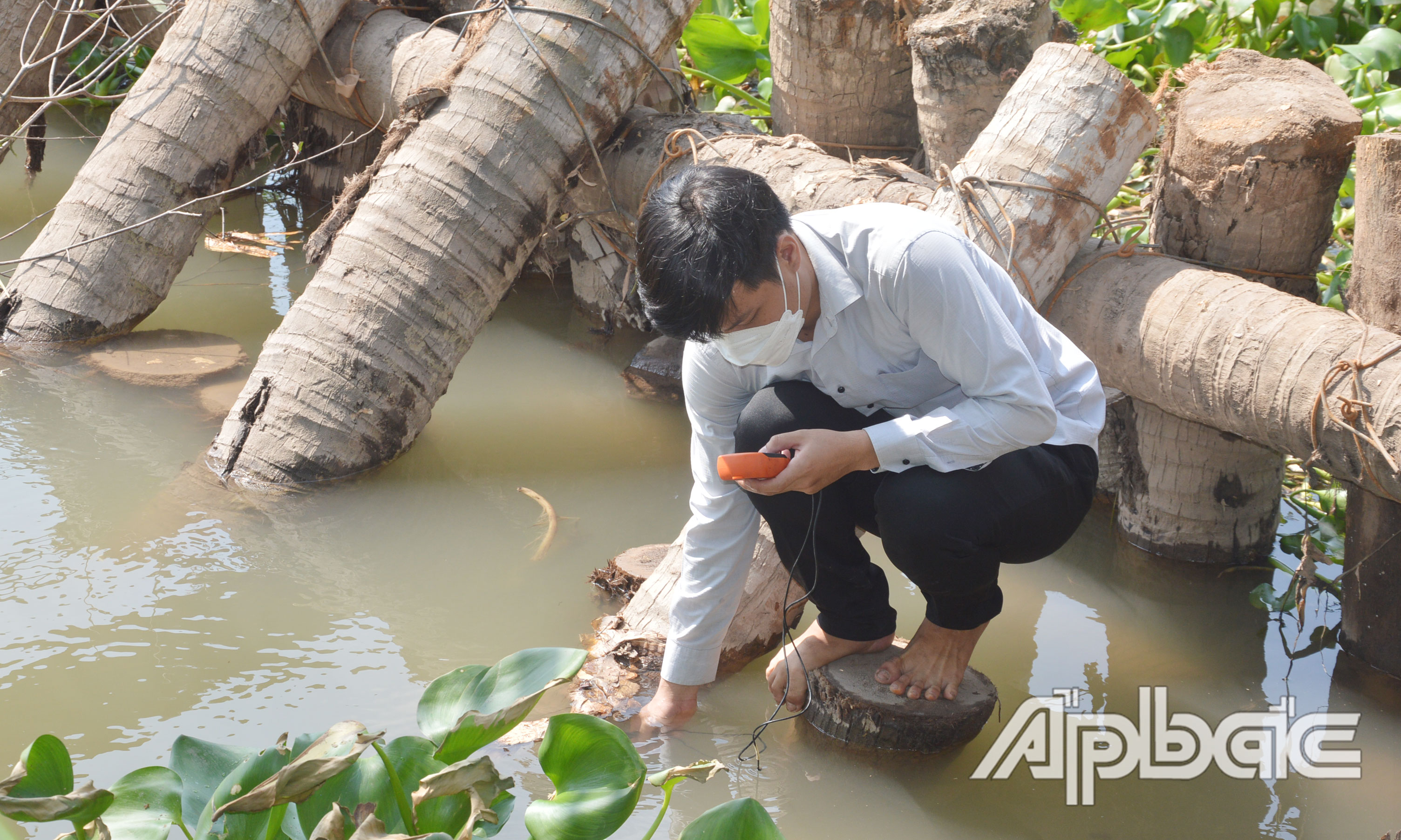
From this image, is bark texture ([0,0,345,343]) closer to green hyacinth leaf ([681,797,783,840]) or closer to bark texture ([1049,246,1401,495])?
bark texture ([1049,246,1401,495])

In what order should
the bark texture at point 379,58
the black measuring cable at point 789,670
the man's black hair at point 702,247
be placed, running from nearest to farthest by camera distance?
the man's black hair at point 702,247 → the black measuring cable at point 789,670 → the bark texture at point 379,58

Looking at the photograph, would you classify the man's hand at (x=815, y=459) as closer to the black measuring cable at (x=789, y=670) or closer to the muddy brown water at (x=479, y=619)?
the black measuring cable at (x=789, y=670)

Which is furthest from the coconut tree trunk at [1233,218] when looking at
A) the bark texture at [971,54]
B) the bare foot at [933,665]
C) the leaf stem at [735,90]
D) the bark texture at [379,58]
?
the bark texture at [379,58]

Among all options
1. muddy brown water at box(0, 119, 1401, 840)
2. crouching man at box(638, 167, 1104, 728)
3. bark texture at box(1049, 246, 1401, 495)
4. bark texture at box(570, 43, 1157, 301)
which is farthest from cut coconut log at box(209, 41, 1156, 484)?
crouching man at box(638, 167, 1104, 728)

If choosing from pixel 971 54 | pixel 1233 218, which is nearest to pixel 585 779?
pixel 1233 218

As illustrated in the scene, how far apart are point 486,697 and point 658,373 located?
92.0 inches

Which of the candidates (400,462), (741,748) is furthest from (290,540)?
(741,748)

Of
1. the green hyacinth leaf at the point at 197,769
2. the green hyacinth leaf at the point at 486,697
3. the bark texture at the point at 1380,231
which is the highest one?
the bark texture at the point at 1380,231

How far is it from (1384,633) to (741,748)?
1289 mm

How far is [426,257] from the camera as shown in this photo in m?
2.67

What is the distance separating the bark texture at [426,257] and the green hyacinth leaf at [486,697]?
1727 mm

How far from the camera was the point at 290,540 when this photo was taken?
240 cm

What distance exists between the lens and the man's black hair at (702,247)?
4.33 feet

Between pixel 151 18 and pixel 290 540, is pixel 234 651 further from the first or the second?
pixel 151 18
